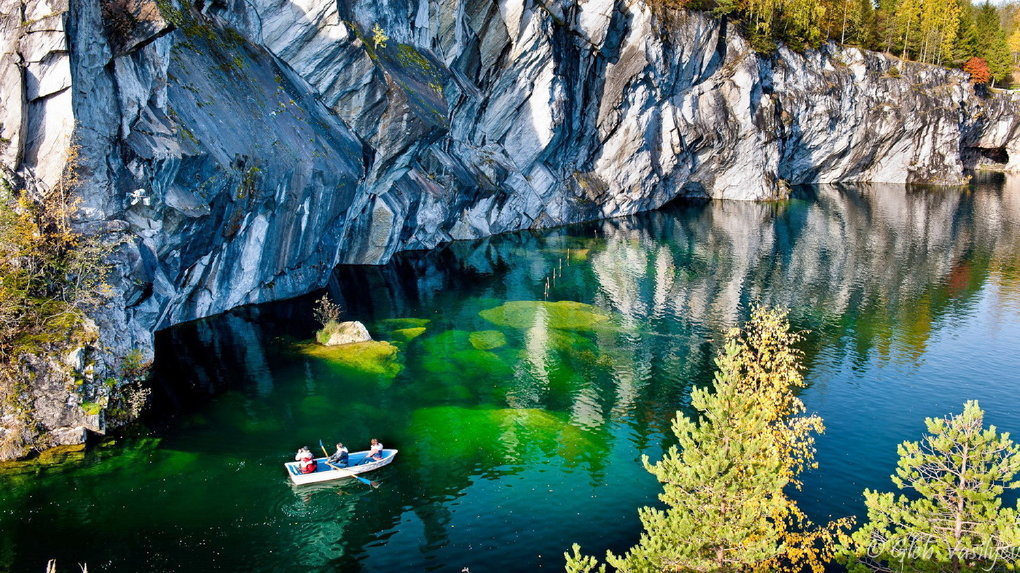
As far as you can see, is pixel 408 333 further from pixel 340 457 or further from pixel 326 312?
pixel 340 457

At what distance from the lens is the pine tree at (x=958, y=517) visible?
14.4 metres

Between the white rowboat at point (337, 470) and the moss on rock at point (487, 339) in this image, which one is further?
the moss on rock at point (487, 339)

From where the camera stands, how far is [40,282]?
30625 mm

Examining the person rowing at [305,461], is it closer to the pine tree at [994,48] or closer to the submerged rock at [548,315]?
the submerged rock at [548,315]

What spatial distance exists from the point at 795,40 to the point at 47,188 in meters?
119

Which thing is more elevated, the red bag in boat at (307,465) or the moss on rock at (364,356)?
the moss on rock at (364,356)

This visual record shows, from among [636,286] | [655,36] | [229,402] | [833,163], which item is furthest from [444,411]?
[833,163]

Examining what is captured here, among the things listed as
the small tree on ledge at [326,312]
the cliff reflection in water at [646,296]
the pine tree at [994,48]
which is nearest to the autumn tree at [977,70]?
the pine tree at [994,48]

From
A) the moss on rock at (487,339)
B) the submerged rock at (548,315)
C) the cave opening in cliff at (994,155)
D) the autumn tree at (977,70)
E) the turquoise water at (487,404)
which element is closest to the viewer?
the turquoise water at (487,404)

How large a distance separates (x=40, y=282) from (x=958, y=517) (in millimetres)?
36360

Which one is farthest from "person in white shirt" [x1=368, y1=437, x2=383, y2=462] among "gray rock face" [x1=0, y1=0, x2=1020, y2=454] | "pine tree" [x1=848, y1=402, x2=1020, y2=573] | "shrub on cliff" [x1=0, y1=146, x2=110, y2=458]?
"pine tree" [x1=848, y1=402, x2=1020, y2=573]

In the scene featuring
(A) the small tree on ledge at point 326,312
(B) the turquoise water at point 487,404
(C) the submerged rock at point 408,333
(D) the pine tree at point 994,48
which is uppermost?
(D) the pine tree at point 994,48

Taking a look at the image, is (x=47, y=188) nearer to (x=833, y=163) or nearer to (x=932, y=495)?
(x=932, y=495)

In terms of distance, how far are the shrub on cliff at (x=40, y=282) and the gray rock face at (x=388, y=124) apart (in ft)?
4.02
